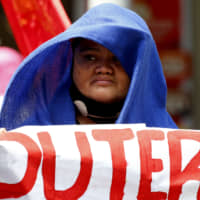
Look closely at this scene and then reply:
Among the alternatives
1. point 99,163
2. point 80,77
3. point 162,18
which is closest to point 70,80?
point 80,77

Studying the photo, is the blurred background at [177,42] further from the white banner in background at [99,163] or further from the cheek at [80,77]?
the white banner in background at [99,163]

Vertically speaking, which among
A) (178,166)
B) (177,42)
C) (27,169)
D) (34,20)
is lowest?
(177,42)

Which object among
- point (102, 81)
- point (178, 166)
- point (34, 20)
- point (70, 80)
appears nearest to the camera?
point (178, 166)

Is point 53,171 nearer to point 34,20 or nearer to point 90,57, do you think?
point 90,57

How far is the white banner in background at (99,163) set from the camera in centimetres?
153

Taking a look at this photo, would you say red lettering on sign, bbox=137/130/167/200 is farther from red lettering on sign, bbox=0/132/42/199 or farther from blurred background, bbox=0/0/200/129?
blurred background, bbox=0/0/200/129

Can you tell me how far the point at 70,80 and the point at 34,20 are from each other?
57 cm

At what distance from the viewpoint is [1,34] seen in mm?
5250

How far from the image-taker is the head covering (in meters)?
1.84

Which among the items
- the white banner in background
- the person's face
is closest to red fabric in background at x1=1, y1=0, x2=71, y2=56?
the person's face

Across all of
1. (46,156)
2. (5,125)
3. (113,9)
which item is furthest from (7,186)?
(113,9)

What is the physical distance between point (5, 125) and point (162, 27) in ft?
14.0

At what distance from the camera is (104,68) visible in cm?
184

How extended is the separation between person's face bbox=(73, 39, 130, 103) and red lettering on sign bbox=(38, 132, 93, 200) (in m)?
0.34
